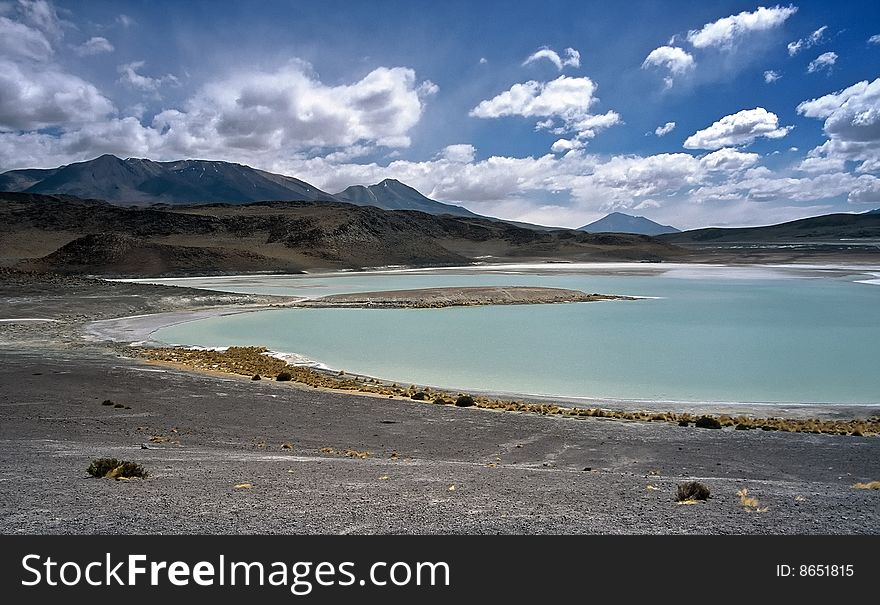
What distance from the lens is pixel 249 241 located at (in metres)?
95.8

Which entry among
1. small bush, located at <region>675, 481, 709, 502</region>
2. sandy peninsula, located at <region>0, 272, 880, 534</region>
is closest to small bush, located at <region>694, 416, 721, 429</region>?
sandy peninsula, located at <region>0, 272, 880, 534</region>

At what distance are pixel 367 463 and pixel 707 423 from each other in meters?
7.22

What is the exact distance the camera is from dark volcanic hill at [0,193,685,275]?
6825 cm

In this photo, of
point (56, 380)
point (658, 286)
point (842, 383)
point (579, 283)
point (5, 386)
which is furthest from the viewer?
point (579, 283)

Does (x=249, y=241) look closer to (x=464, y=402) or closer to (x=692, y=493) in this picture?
(x=464, y=402)

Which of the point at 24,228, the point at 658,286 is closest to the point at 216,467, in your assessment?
the point at 658,286

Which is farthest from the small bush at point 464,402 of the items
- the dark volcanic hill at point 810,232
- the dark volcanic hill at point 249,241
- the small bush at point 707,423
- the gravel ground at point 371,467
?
the dark volcanic hill at point 810,232

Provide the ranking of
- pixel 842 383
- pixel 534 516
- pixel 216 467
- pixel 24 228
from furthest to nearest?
pixel 24 228 → pixel 842 383 → pixel 216 467 → pixel 534 516

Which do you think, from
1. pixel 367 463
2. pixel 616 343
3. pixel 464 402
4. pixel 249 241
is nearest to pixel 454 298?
pixel 616 343

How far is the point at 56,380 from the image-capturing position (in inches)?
562

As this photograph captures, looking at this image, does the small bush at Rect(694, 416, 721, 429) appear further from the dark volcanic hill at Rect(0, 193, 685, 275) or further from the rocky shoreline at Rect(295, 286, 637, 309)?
the dark volcanic hill at Rect(0, 193, 685, 275)

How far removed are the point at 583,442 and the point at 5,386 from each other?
38.1ft
